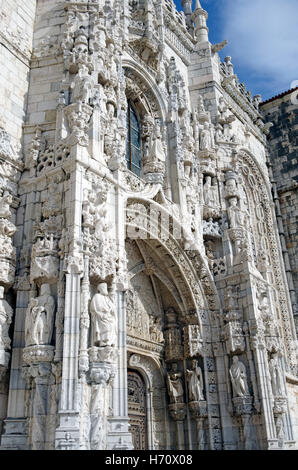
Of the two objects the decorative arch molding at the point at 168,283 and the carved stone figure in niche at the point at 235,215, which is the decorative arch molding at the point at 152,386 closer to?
the decorative arch molding at the point at 168,283

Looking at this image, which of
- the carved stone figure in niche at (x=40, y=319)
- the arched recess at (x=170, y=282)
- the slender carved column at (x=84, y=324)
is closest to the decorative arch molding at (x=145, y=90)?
the arched recess at (x=170, y=282)

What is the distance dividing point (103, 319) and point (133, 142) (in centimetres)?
578

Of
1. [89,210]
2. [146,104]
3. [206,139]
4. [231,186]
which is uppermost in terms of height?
[146,104]

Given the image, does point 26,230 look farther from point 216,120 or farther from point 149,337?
point 216,120

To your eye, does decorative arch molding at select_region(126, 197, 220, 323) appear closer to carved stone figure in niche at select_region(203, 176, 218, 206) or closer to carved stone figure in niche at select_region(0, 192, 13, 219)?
carved stone figure in niche at select_region(203, 176, 218, 206)

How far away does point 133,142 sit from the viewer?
38.8 ft

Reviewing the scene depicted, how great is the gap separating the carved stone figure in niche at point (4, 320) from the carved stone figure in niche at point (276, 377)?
611cm

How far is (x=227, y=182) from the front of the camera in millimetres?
13016

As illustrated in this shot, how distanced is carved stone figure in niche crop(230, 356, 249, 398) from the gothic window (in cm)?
471

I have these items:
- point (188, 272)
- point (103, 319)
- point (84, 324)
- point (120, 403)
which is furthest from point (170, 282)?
point (84, 324)

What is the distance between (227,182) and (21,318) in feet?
23.7

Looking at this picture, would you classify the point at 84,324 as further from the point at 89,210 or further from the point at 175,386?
the point at 175,386

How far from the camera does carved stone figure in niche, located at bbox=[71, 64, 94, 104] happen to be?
A: 8.73 meters

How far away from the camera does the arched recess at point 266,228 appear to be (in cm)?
1512
